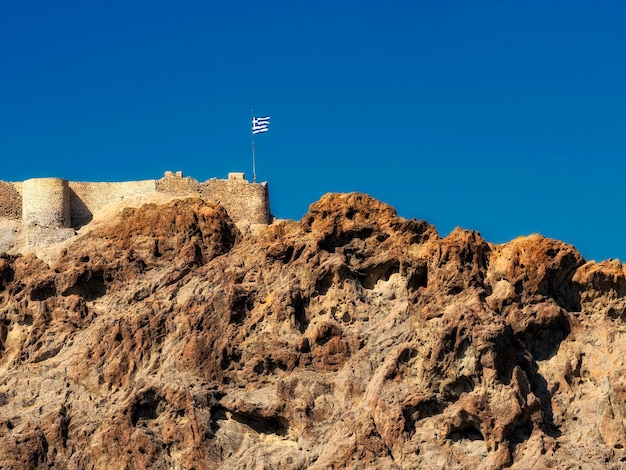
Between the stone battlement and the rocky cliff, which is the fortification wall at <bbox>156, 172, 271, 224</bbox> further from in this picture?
the rocky cliff

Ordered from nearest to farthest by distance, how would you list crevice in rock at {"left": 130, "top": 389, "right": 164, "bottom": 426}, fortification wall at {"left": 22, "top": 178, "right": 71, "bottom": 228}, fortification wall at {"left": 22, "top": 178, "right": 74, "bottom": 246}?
crevice in rock at {"left": 130, "top": 389, "right": 164, "bottom": 426} → fortification wall at {"left": 22, "top": 178, "right": 74, "bottom": 246} → fortification wall at {"left": 22, "top": 178, "right": 71, "bottom": 228}

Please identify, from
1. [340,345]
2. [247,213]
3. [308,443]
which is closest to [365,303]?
[340,345]

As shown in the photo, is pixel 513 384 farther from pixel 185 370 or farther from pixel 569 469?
pixel 185 370

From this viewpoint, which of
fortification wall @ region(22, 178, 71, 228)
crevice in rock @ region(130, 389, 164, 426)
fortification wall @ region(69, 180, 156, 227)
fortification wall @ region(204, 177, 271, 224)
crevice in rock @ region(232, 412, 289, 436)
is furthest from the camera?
fortification wall @ region(69, 180, 156, 227)

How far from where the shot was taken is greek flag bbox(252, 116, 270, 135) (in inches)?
4021

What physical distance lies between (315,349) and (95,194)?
31063 millimetres

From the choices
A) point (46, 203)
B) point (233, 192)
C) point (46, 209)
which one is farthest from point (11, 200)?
point (233, 192)

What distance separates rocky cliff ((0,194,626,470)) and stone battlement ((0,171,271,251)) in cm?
1827

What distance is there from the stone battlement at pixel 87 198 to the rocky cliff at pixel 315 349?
18266mm

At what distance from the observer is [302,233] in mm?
76750

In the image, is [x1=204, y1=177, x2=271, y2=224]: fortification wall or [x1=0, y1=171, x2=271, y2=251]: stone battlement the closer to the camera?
[x1=204, y1=177, x2=271, y2=224]: fortification wall

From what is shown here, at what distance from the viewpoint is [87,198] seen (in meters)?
102

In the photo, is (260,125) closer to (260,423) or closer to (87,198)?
(87,198)

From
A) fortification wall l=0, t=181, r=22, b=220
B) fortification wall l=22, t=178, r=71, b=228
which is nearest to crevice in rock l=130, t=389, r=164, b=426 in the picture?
fortification wall l=22, t=178, r=71, b=228
